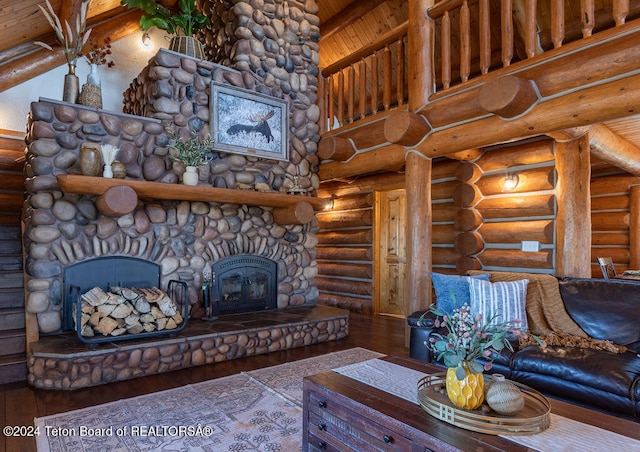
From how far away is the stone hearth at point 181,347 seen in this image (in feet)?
10.1

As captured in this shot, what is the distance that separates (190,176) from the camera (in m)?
4.13

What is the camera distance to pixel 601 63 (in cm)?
Result: 297

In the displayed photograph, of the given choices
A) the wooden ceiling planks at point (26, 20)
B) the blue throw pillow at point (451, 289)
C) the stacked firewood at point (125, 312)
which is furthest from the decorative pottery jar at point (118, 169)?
the blue throw pillow at point (451, 289)

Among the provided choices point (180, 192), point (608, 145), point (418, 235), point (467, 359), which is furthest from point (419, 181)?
point (467, 359)

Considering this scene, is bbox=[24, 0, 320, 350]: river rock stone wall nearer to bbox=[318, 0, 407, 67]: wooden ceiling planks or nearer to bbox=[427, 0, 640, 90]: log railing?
bbox=[318, 0, 407, 67]: wooden ceiling planks

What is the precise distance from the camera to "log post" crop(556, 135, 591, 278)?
4184 millimetres

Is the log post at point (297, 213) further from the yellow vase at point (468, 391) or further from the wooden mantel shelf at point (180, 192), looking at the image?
the yellow vase at point (468, 391)

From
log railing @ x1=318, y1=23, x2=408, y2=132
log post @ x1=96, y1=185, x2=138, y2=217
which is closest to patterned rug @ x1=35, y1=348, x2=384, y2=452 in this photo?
log post @ x1=96, y1=185, x2=138, y2=217

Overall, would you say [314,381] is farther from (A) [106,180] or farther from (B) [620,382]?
(A) [106,180]

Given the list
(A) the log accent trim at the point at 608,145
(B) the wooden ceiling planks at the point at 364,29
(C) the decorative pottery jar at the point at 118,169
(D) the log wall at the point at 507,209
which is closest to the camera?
(C) the decorative pottery jar at the point at 118,169

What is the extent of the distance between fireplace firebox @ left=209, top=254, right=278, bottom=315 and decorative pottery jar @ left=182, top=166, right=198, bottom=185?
1.00 m

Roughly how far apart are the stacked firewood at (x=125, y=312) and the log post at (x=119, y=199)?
73cm

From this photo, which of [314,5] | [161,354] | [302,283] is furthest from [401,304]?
[314,5]

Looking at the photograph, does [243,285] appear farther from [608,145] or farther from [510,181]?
[608,145]
